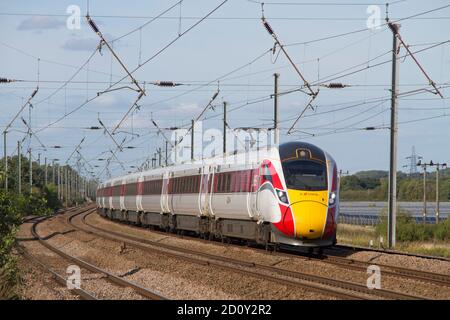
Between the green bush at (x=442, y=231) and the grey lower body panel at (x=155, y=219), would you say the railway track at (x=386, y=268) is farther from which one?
the green bush at (x=442, y=231)

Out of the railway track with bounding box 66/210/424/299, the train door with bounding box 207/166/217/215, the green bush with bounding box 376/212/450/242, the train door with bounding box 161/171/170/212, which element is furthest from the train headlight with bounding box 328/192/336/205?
the train door with bounding box 161/171/170/212

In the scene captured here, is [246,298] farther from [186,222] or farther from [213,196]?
[186,222]

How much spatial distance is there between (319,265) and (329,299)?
6.29 m

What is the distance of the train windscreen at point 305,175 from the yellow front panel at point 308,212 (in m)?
0.20

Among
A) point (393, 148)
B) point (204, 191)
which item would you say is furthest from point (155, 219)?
point (393, 148)

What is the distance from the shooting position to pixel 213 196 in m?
30.3

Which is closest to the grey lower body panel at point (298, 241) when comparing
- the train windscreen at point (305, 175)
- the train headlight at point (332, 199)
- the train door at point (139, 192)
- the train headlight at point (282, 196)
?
the train headlight at point (282, 196)

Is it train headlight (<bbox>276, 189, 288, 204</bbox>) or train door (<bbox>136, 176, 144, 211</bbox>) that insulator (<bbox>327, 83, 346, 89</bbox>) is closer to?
train headlight (<bbox>276, 189, 288, 204</bbox>)

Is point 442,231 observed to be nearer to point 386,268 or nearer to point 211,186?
point 211,186

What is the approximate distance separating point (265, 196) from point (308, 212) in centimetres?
174

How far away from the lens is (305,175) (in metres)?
23.0

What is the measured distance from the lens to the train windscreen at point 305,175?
22828 mm

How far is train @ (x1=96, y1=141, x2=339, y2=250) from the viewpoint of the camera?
22.7m
